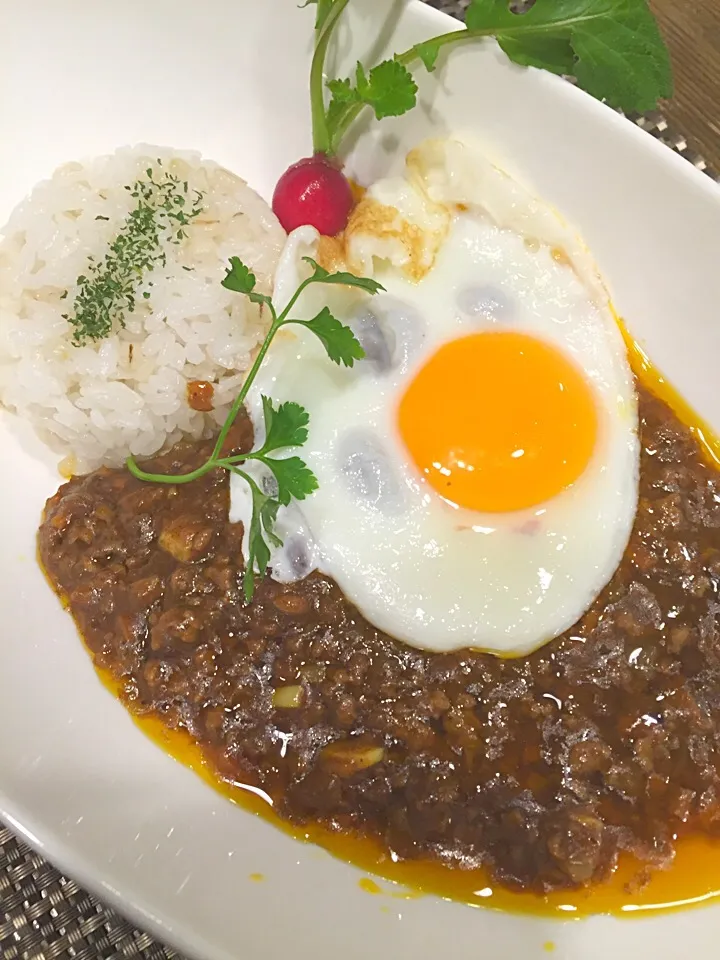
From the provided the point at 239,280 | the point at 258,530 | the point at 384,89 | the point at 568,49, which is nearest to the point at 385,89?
the point at 384,89

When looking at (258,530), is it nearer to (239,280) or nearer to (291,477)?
(291,477)

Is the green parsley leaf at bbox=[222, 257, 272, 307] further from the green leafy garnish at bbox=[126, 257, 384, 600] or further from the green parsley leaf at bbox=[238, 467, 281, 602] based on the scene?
the green parsley leaf at bbox=[238, 467, 281, 602]

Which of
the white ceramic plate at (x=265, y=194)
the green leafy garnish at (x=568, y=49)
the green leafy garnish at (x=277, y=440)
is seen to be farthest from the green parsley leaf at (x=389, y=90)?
the green leafy garnish at (x=277, y=440)

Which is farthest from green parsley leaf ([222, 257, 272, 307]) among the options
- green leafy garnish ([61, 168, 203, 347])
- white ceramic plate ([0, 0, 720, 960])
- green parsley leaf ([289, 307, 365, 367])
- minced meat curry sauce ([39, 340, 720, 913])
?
white ceramic plate ([0, 0, 720, 960])

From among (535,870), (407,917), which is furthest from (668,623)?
(407,917)

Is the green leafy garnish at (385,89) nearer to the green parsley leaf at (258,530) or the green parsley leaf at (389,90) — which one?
the green parsley leaf at (389,90)
